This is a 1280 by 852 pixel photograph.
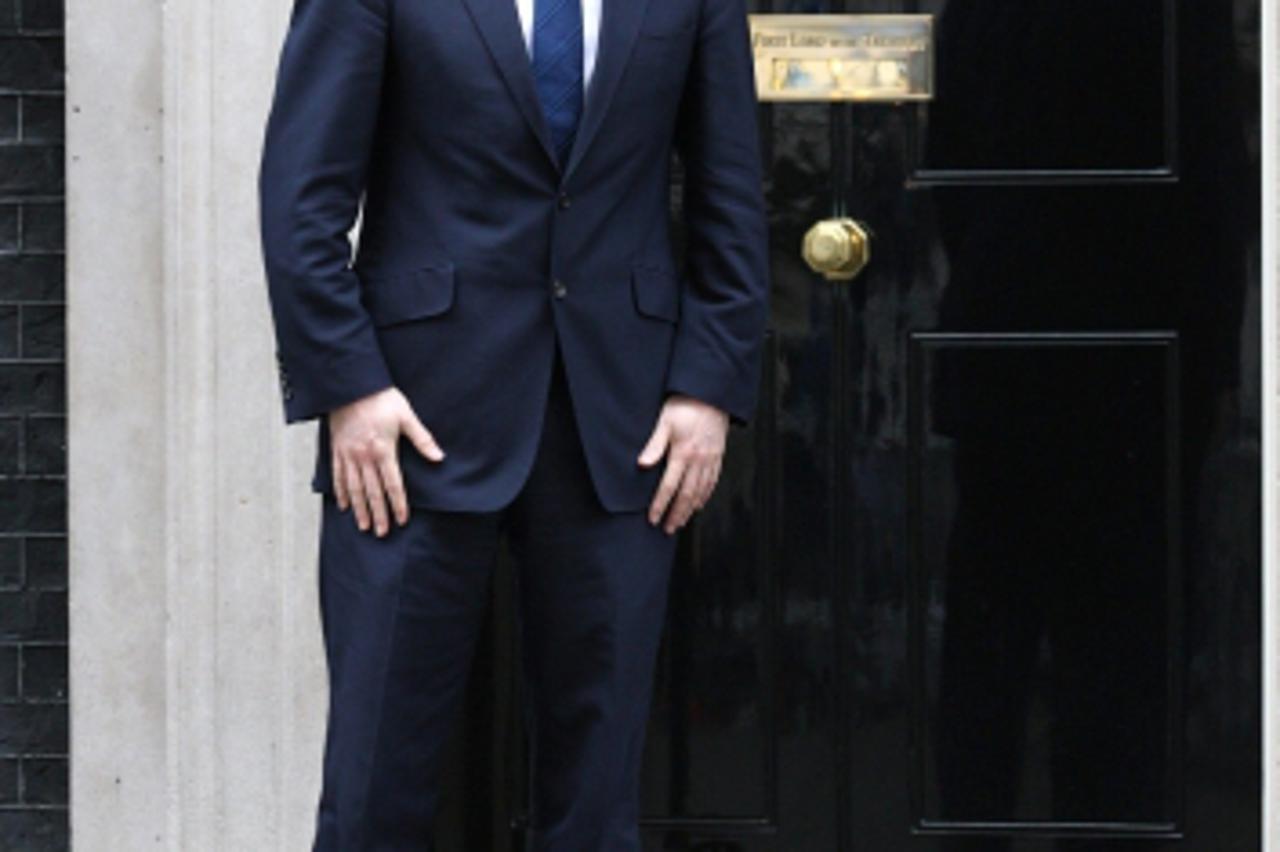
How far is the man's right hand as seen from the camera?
3312 mm

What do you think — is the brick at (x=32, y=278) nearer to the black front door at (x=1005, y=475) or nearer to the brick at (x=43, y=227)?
the brick at (x=43, y=227)

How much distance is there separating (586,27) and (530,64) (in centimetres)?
10

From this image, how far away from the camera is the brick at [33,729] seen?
4703 mm

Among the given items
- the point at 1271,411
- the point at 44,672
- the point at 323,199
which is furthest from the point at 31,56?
the point at 1271,411

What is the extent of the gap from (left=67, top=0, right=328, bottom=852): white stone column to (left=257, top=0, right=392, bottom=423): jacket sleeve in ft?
3.70

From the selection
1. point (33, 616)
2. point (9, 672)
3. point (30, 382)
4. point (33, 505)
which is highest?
point (30, 382)

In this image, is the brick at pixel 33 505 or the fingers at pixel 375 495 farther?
the brick at pixel 33 505

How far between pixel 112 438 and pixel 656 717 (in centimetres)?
106

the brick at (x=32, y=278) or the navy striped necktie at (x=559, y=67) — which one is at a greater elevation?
the navy striped necktie at (x=559, y=67)

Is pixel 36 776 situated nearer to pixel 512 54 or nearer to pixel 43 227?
pixel 43 227

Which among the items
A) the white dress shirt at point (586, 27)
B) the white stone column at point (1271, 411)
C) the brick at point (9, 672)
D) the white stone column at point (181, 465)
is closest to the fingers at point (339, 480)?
the white dress shirt at point (586, 27)

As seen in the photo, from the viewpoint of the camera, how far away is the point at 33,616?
4.69 metres

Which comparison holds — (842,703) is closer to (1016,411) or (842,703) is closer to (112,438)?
(1016,411)

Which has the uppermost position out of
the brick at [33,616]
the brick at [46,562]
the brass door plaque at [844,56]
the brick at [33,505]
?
the brass door plaque at [844,56]
